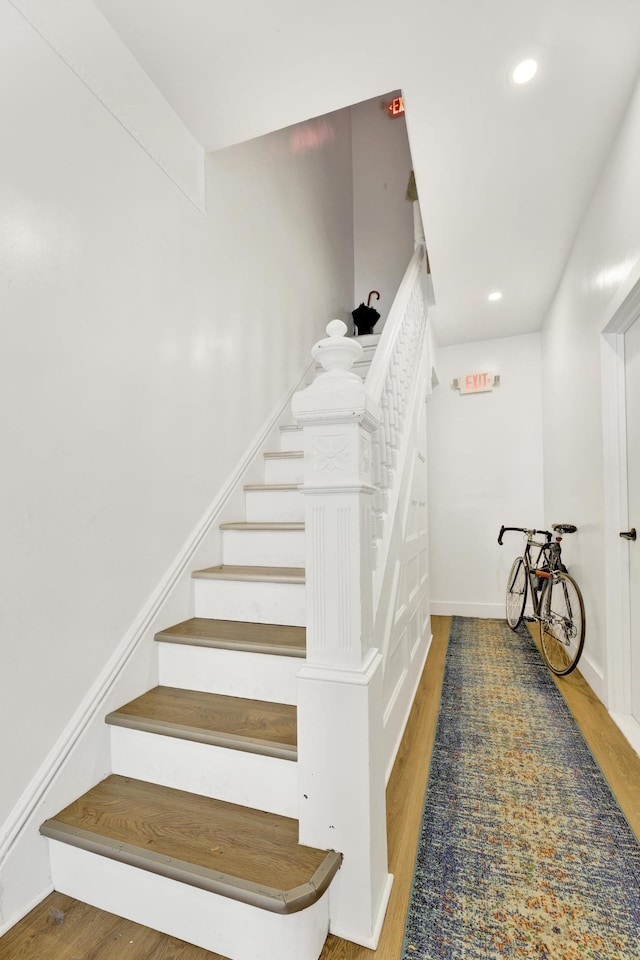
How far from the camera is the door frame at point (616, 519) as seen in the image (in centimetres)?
219

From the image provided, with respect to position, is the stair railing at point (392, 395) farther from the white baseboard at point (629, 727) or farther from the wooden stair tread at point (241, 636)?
the white baseboard at point (629, 727)

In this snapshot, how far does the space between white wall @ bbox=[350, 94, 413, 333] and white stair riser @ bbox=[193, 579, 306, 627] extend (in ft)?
12.2

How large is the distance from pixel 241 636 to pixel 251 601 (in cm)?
22

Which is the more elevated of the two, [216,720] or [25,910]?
[216,720]

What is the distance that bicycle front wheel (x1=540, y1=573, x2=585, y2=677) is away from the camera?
2.62 m

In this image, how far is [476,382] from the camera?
4.38 metres

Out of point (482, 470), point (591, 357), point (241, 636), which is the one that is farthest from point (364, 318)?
point (241, 636)

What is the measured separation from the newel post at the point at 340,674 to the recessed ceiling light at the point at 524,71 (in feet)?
4.92

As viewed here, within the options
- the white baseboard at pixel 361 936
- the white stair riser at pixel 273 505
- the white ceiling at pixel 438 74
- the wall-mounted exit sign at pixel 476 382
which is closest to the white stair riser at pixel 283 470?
the white stair riser at pixel 273 505

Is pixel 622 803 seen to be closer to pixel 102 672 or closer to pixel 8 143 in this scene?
pixel 102 672

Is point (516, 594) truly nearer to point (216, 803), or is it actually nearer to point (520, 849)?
point (520, 849)

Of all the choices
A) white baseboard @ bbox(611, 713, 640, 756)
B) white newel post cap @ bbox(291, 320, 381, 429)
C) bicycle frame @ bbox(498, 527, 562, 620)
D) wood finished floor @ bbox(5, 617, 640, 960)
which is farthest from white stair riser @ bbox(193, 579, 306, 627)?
bicycle frame @ bbox(498, 527, 562, 620)

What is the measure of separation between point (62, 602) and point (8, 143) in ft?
4.19

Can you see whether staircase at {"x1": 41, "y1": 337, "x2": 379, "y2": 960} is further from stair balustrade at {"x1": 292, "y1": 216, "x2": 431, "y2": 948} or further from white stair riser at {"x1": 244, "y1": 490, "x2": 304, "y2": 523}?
white stair riser at {"x1": 244, "y1": 490, "x2": 304, "y2": 523}
